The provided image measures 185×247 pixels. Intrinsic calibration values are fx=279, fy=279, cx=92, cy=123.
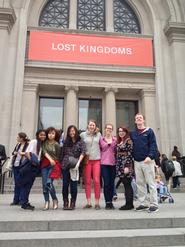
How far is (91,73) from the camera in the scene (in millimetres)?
17031

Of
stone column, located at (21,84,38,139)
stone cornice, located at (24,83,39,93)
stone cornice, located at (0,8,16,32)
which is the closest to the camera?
stone column, located at (21,84,38,139)

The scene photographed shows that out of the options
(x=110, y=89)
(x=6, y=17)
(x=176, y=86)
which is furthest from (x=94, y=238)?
(x=6, y=17)

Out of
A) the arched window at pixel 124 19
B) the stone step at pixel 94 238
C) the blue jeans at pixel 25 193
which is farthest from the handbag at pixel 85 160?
the arched window at pixel 124 19

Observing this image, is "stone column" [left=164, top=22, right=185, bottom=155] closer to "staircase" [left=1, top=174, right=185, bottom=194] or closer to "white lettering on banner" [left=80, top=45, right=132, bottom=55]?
"white lettering on banner" [left=80, top=45, right=132, bottom=55]

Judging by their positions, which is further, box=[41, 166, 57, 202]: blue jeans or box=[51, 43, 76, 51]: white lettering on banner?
box=[51, 43, 76, 51]: white lettering on banner

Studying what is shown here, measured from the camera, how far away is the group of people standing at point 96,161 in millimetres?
5684

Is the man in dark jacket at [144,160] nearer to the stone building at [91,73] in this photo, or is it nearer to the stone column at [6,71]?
the stone building at [91,73]

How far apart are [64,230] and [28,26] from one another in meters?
15.4

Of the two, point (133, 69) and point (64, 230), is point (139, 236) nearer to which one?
point (64, 230)

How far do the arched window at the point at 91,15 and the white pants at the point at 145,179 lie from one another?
14308 millimetres

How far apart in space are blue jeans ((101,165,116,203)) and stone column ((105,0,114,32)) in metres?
13.9

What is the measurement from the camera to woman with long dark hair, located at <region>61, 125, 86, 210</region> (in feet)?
18.8

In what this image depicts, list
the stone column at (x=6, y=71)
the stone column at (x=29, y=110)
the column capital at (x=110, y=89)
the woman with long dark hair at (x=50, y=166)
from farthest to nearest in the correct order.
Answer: the column capital at (x=110, y=89) → the stone column at (x=29, y=110) → the stone column at (x=6, y=71) → the woman with long dark hair at (x=50, y=166)

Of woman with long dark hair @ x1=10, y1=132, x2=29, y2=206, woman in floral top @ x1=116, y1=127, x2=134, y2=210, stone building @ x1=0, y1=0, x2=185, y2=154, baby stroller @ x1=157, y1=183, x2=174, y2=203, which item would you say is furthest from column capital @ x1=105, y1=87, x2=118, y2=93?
woman in floral top @ x1=116, y1=127, x2=134, y2=210
